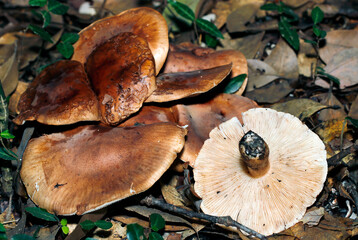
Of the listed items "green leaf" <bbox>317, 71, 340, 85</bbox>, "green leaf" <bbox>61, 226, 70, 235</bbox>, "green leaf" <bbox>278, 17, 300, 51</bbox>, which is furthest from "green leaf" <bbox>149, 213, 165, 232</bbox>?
"green leaf" <bbox>278, 17, 300, 51</bbox>

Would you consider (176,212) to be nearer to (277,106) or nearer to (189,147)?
(189,147)

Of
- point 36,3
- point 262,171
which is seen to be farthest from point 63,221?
point 36,3

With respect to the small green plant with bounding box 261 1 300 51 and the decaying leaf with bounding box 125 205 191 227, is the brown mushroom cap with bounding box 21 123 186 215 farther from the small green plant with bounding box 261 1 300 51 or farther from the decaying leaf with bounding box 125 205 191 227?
the small green plant with bounding box 261 1 300 51

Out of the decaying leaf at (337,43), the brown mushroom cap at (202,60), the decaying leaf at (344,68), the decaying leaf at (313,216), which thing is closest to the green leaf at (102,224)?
the decaying leaf at (313,216)

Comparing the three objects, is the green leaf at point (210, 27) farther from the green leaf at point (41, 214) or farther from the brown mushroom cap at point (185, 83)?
the green leaf at point (41, 214)

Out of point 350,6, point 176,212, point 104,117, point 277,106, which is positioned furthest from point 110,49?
point 350,6
